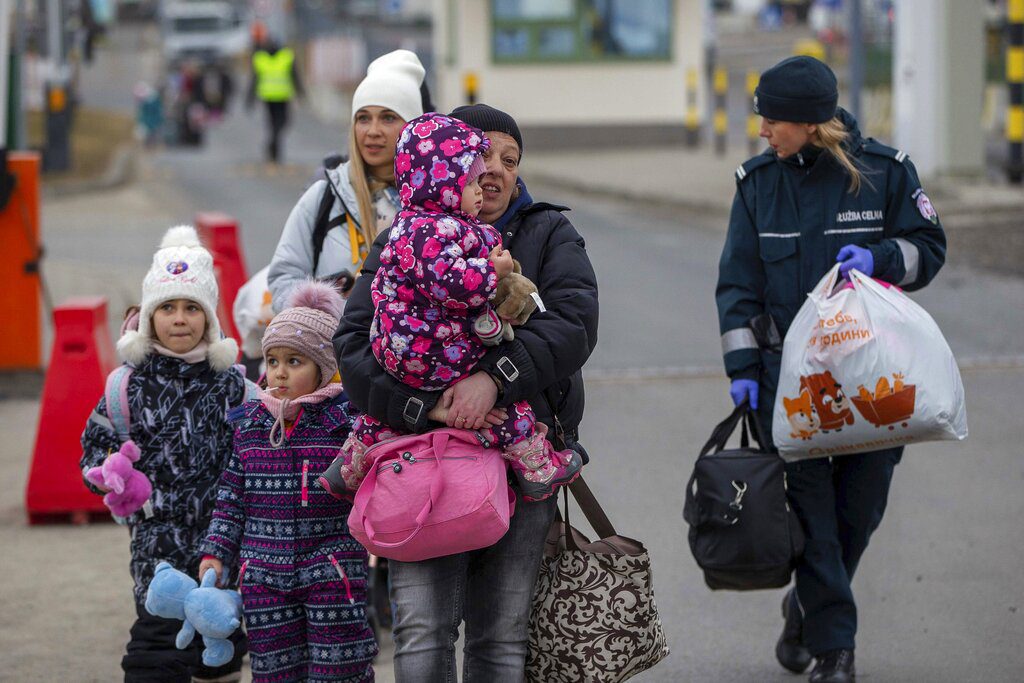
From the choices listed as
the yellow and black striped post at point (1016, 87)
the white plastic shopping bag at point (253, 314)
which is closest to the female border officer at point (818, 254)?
the white plastic shopping bag at point (253, 314)

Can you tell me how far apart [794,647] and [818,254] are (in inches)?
49.9

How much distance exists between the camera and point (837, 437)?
188 inches

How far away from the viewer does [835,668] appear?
4.90m

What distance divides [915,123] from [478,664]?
15379 millimetres

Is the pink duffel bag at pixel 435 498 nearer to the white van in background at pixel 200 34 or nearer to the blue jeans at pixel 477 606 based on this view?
the blue jeans at pixel 477 606

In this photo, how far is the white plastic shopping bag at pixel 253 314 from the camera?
18.9 ft

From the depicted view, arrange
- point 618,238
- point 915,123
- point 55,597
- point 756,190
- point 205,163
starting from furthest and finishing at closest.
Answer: point 205,163, point 915,123, point 618,238, point 55,597, point 756,190

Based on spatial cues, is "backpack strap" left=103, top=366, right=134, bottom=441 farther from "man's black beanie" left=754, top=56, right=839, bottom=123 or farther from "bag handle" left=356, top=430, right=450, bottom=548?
"man's black beanie" left=754, top=56, right=839, bottom=123

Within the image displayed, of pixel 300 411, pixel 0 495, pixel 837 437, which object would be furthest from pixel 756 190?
pixel 0 495

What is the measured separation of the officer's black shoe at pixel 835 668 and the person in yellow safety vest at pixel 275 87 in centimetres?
2252

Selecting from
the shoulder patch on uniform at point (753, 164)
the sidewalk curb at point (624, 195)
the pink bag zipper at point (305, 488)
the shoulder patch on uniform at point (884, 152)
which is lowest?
the sidewalk curb at point (624, 195)

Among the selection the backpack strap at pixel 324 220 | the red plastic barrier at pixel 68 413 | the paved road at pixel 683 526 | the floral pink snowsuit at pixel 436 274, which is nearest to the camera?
the floral pink snowsuit at pixel 436 274

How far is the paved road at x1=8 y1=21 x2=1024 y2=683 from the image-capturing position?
17.7 feet

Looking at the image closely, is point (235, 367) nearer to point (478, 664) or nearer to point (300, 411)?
point (300, 411)
